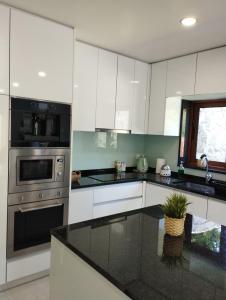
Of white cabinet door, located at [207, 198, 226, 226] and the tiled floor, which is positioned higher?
white cabinet door, located at [207, 198, 226, 226]

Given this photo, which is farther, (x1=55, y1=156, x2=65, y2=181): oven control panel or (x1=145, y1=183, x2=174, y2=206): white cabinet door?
(x1=145, y1=183, x2=174, y2=206): white cabinet door

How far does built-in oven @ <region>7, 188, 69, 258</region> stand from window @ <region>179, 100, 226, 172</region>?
186 cm

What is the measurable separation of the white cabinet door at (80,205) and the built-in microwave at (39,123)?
0.56 m

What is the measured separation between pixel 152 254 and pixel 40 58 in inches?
71.7

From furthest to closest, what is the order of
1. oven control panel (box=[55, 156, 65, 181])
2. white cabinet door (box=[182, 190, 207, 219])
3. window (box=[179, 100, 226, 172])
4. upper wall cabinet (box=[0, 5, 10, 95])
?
window (box=[179, 100, 226, 172]) → white cabinet door (box=[182, 190, 207, 219]) → oven control panel (box=[55, 156, 65, 181]) → upper wall cabinet (box=[0, 5, 10, 95])

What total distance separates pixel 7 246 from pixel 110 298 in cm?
145

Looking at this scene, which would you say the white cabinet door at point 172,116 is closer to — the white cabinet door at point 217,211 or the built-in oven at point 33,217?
the white cabinet door at point 217,211

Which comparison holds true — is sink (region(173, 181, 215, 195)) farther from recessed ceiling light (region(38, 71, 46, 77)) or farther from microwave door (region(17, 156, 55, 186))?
recessed ceiling light (region(38, 71, 46, 77))

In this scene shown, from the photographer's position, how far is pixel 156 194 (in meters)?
3.09

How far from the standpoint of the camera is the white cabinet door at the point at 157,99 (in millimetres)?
3245

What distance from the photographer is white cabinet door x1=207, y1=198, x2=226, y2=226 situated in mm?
2435

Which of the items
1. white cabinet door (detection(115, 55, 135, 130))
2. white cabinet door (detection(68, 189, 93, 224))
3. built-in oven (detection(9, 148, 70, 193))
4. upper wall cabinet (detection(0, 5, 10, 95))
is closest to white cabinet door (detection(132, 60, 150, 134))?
white cabinet door (detection(115, 55, 135, 130))

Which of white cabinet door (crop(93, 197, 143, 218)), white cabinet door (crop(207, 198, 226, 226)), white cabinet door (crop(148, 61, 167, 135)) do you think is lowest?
white cabinet door (crop(93, 197, 143, 218))

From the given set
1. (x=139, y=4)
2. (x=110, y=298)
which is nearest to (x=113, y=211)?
(x=110, y=298)
